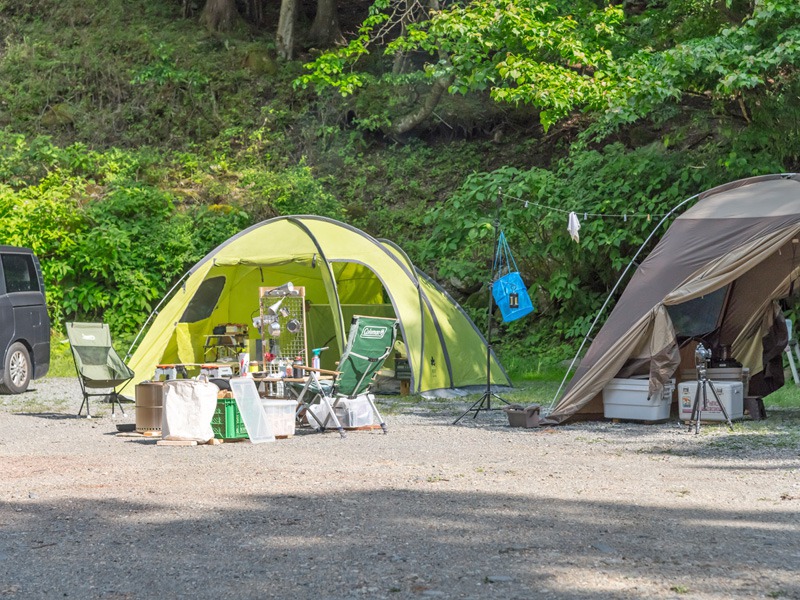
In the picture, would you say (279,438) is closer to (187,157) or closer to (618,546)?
(618,546)

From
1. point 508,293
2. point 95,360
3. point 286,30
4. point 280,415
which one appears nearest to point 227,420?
point 280,415

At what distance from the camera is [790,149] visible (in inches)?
483

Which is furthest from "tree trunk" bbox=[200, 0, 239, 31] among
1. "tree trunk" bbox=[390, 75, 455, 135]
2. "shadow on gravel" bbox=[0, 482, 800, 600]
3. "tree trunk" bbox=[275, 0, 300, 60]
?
"shadow on gravel" bbox=[0, 482, 800, 600]

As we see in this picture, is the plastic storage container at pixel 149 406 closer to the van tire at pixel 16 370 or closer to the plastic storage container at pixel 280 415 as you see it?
the plastic storage container at pixel 280 415

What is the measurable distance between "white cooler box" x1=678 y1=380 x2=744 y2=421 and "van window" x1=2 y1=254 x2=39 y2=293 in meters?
7.44

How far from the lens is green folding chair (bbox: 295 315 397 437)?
348 inches

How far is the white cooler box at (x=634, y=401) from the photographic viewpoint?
30.2 feet

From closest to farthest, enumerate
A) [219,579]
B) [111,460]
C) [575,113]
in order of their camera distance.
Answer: [219,579], [111,460], [575,113]

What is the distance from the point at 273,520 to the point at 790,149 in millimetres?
9315

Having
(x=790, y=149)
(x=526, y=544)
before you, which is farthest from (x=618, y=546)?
(x=790, y=149)

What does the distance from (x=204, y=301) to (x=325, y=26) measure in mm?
11282

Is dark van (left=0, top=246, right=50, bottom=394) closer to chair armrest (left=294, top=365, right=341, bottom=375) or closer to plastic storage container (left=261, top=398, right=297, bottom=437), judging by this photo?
chair armrest (left=294, top=365, right=341, bottom=375)

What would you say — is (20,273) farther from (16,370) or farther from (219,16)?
(219,16)

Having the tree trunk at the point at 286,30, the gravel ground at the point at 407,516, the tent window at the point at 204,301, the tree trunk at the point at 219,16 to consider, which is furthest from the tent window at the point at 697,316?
the tree trunk at the point at 219,16
